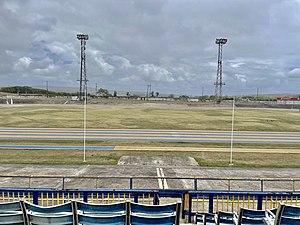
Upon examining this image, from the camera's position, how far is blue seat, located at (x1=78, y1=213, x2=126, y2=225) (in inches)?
153

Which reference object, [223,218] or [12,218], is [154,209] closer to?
[223,218]

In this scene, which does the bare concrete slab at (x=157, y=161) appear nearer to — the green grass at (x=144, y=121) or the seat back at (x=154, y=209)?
the seat back at (x=154, y=209)

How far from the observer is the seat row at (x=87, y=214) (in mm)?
3891

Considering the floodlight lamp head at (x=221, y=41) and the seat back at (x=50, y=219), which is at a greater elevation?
the floodlight lamp head at (x=221, y=41)

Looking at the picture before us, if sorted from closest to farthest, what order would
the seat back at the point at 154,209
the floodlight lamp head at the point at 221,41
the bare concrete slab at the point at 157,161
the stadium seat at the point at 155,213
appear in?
1. the stadium seat at the point at 155,213
2. the seat back at the point at 154,209
3. the bare concrete slab at the point at 157,161
4. the floodlight lamp head at the point at 221,41

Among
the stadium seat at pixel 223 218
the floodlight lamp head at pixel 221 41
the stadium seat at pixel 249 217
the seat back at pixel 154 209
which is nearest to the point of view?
the seat back at pixel 154 209

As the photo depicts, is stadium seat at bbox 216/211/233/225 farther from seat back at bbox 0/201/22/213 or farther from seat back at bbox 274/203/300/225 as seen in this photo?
seat back at bbox 0/201/22/213

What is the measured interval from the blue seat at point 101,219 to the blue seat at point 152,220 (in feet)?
0.52

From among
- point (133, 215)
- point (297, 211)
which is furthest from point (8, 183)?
point (297, 211)

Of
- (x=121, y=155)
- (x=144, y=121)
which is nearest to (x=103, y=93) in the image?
(x=144, y=121)

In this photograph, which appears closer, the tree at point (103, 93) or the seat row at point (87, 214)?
the seat row at point (87, 214)

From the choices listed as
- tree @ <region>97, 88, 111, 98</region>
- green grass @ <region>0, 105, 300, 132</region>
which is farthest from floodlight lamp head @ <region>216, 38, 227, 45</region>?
tree @ <region>97, 88, 111, 98</region>

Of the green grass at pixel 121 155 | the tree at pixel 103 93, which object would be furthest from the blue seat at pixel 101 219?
the tree at pixel 103 93

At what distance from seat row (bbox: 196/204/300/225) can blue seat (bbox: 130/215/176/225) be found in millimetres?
1164
